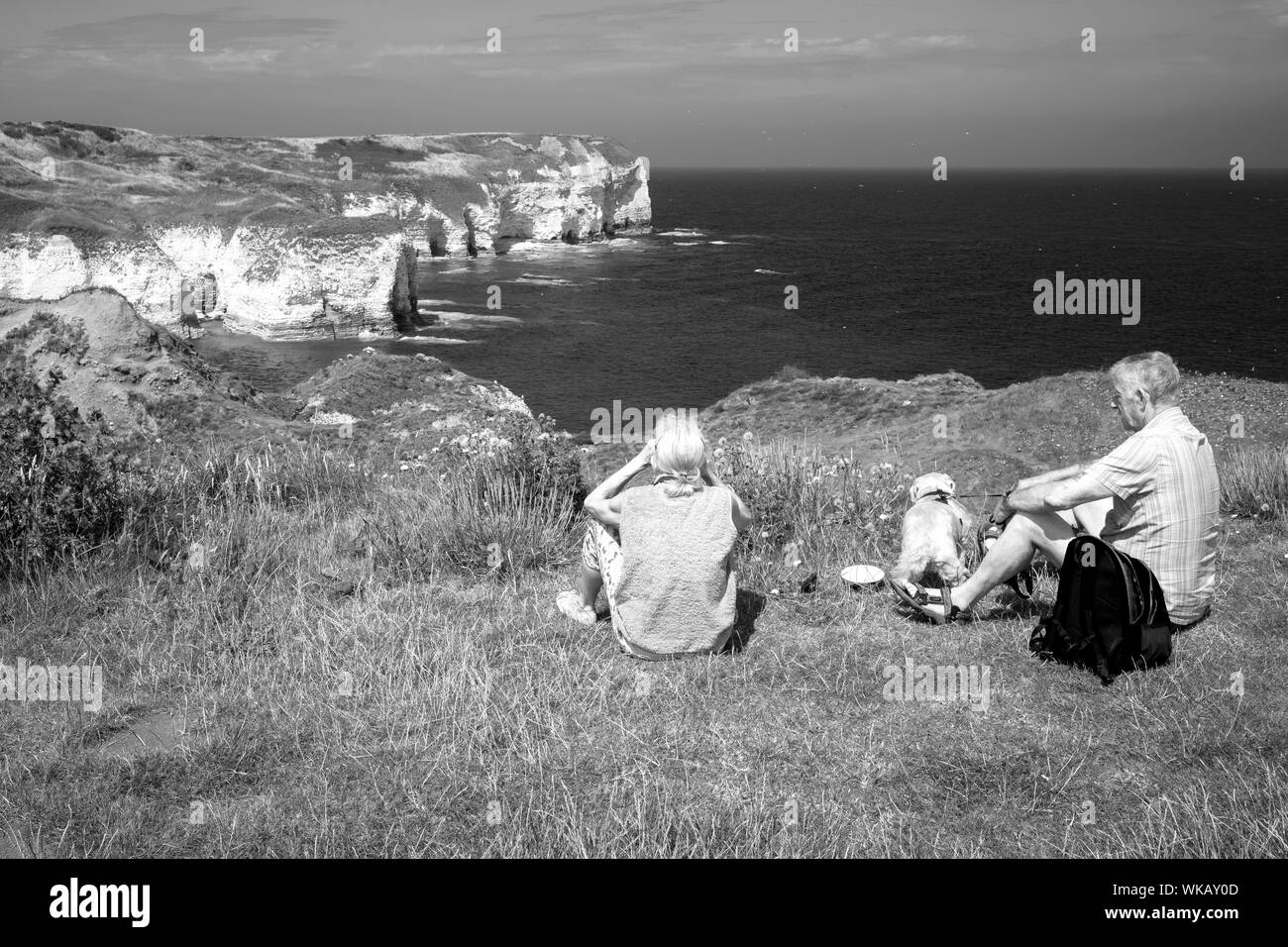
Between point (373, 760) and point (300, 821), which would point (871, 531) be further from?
point (300, 821)

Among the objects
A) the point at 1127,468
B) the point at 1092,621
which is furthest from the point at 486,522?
the point at 1127,468

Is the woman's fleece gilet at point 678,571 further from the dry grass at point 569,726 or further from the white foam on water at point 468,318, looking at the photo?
the white foam on water at point 468,318

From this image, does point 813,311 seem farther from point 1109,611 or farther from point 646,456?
point 1109,611

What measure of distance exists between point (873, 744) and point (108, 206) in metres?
59.7

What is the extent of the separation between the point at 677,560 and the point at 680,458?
0.51 m

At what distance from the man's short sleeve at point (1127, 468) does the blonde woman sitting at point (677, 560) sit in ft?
5.88

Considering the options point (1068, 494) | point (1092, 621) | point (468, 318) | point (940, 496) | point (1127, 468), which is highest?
point (468, 318)

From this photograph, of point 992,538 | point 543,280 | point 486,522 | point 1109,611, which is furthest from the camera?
point 543,280

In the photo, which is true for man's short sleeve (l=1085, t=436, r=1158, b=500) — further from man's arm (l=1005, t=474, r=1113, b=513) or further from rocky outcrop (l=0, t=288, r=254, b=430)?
rocky outcrop (l=0, t=288, r=254, b=430)

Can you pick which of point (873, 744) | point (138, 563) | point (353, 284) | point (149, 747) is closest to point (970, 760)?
point (873, 744)

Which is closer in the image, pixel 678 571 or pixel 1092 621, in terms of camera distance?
pixel 1092 621

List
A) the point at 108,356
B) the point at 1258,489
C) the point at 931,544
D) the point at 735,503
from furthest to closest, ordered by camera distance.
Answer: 1. the point at 108,356
2. the point at 1258,489
3. the point at 931,544
4. the point at 735,503

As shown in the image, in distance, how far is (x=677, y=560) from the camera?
16.7 feet

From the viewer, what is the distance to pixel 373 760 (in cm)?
426
